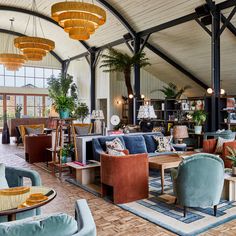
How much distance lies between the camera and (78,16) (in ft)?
17.7

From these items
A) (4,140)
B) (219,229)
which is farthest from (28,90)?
(219,229)

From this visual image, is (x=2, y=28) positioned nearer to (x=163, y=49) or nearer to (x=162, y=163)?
(x=163, y=49)

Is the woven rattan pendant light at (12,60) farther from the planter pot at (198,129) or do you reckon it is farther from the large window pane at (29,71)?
the planter pot at (198,129)

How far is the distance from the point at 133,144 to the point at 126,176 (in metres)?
1.85

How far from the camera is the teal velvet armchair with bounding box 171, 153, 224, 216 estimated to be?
3.52m

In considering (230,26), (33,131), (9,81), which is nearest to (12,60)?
(33,131)


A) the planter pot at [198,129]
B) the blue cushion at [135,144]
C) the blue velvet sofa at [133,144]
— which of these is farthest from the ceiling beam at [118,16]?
the blue cushion at [135,144]

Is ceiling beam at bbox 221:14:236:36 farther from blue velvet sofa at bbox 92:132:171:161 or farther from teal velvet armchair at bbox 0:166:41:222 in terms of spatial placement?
teal velvet armchair at bbox 0:166:41:222

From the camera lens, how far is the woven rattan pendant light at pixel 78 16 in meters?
5.18

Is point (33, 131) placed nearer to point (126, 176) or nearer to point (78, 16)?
point (78, 16)

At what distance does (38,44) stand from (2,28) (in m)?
8.53

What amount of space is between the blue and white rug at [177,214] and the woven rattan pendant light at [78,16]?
357 cm

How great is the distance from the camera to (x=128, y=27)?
35.1 feet

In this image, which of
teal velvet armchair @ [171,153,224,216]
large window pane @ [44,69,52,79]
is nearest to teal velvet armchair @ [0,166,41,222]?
teal velvet armchair @ [171,153,224,216]
